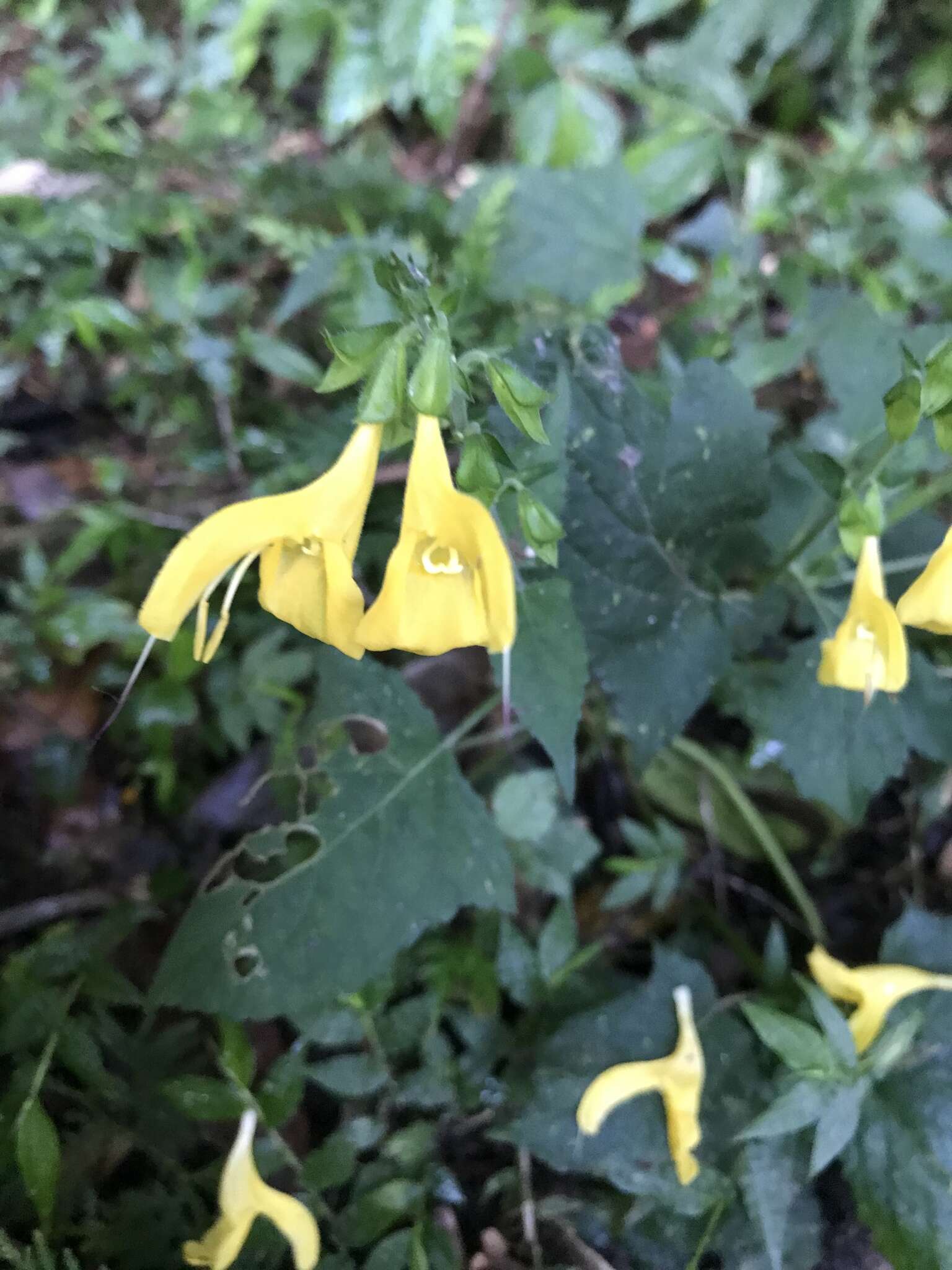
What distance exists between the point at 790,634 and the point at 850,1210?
0.86m

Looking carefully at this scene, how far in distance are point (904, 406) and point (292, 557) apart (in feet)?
1.97

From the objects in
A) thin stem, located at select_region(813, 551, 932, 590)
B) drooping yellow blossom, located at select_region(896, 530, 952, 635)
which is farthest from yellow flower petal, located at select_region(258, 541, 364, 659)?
thin stem, located at select_region(813, 551, 932, 590)

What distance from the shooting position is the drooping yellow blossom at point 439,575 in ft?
2.12

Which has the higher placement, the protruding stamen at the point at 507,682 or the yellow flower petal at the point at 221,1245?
the protruding stamen at the point at 507,682

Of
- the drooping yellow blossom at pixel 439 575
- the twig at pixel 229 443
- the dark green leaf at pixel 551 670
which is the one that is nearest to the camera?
the drooping yellow blossom at pixel 439 575

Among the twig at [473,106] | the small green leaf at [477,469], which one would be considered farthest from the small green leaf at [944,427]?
the twig at [473,106]

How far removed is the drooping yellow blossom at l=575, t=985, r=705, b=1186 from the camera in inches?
39.2

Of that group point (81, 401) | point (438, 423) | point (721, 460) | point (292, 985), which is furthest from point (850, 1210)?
point (81, 401)

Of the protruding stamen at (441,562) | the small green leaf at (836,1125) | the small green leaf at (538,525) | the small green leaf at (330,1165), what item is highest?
the small green leaf at (538,525)

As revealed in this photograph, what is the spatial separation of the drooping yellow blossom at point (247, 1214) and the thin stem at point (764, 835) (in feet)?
2.69

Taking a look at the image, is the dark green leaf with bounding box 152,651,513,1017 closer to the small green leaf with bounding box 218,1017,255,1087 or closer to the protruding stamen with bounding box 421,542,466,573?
the small green leaf with bounding box 218,1017,255,1087

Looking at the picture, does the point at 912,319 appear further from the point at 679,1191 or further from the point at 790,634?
the point at 679,1191

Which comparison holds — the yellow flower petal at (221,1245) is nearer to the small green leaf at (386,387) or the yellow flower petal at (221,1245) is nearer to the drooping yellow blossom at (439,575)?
the drooping yellow blossom at (439,575)

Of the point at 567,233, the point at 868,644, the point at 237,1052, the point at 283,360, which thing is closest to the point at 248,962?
the point at 237,1052
